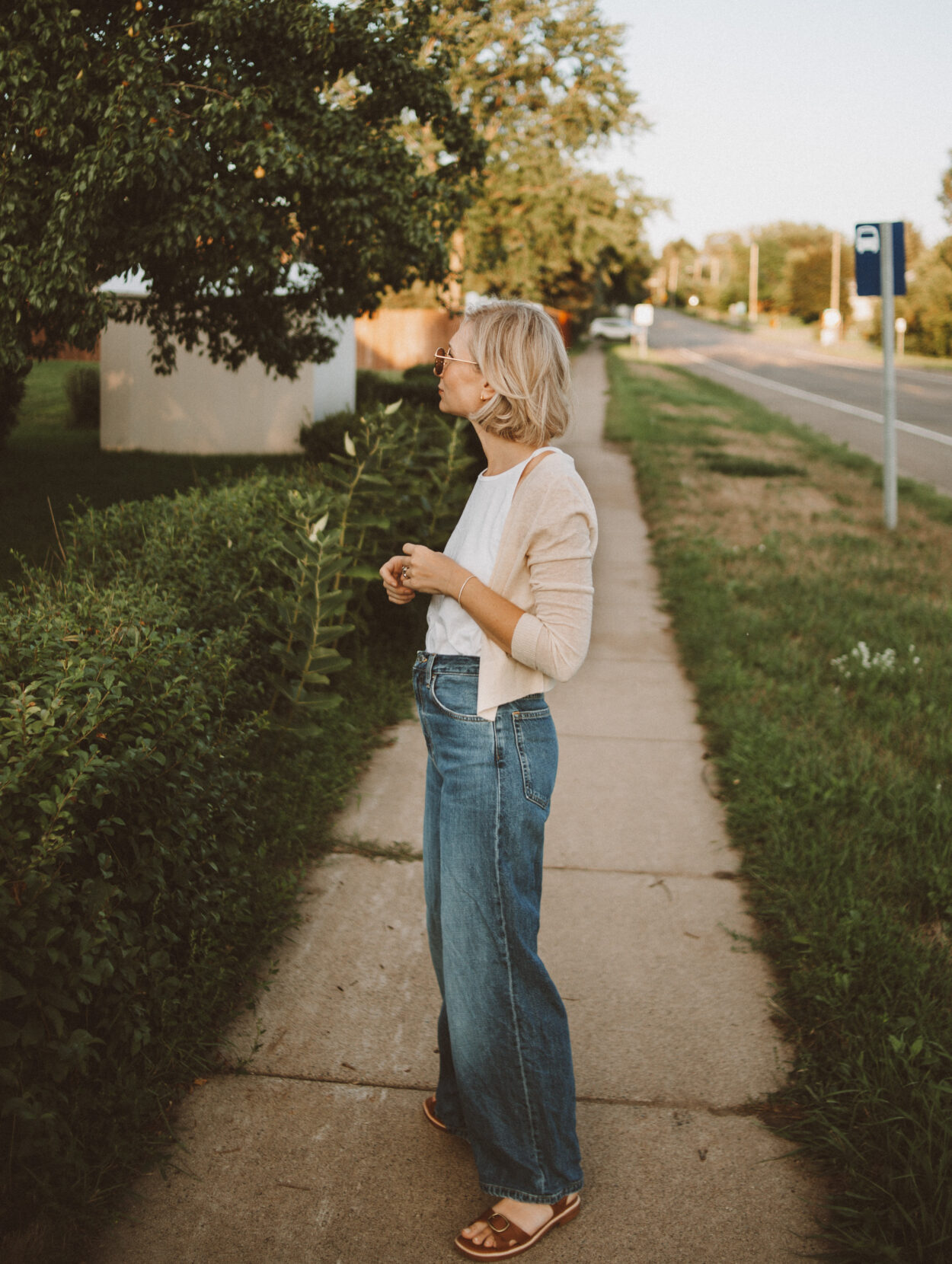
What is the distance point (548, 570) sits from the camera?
78.9 inches

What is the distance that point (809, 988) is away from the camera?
3.04 meters

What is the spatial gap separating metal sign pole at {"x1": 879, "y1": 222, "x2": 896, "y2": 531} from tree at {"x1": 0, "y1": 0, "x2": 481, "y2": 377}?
12.4 feet

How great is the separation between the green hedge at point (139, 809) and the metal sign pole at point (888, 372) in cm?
685

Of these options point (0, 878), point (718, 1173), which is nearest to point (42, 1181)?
point (0, 878)

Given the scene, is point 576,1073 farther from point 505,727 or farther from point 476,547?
point 476,547

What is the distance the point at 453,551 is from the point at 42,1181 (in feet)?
4.85

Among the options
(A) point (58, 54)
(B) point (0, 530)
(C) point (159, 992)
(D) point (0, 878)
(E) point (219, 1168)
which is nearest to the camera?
(D) point (0, 878)

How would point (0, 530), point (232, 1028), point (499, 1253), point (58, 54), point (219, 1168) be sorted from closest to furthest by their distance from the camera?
point (499, 1253), point (219, 1168), point (232, 1028), point (58, 54), point (0, 530)

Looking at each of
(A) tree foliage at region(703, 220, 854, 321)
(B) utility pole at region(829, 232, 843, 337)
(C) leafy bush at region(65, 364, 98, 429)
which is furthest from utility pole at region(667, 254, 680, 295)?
(C) leafy bush at region(65, 364, 98, 429)

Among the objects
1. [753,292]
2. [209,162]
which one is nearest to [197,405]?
[209,162]

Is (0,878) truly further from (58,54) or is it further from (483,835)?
(58,54)

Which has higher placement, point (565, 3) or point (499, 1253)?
point (565, 3)

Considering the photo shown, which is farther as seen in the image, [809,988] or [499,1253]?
[809,988]

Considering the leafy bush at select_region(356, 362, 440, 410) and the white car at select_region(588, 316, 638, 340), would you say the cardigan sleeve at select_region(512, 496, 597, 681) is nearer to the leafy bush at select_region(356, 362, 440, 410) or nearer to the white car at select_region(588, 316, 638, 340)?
the leafy bush at select_region(356, 362, 440, 410)
